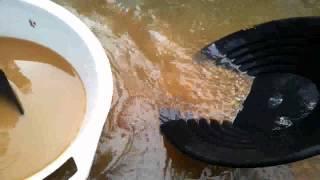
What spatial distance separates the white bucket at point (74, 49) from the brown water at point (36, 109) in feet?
0.06

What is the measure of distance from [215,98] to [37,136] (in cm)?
33

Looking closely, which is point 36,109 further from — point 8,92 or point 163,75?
point 163,75

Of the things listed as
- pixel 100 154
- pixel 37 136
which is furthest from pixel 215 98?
pixel 37 136

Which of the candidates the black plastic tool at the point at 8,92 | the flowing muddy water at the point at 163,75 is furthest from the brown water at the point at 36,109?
the flowing muddy water at the point at 163,75

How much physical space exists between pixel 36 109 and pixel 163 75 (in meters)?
0.26

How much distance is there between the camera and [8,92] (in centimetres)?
82

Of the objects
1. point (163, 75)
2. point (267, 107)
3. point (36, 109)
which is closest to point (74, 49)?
point (36, 109)

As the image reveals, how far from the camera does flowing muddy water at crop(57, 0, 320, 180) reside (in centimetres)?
86

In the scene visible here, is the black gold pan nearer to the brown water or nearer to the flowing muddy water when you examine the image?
the flowing muddy water

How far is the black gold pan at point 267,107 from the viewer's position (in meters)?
0.81

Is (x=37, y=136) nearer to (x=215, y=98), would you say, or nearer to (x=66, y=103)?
(x=66, y=103)

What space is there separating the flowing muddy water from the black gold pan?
1.1 inches

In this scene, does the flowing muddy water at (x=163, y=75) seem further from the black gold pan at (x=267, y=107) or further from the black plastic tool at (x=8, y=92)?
the black plastic tool at (x=8, y=92)

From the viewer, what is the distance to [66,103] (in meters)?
0.79
